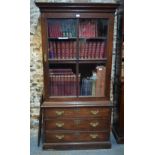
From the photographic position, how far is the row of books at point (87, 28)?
129 inches

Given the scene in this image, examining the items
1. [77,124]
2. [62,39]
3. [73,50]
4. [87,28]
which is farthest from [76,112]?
[87,28]

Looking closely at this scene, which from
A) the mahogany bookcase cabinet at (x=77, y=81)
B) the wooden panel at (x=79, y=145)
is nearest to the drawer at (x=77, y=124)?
the mahogany bookcase cabinet at (x=77, y=81)

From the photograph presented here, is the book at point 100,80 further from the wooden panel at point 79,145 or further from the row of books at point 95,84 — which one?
the wooden panel at point 79,145

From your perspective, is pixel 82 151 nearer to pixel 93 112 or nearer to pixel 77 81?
pixel 93 112

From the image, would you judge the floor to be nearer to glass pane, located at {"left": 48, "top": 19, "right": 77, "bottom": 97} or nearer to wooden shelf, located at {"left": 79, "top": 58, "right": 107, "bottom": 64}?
glass pane, located at {"left": 48, "top": 19, "right": 77, "bottom": 97}

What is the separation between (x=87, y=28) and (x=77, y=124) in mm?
1288

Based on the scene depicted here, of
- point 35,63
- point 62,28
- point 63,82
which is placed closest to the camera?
point 62,28

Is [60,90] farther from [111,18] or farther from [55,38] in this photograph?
[111,18]

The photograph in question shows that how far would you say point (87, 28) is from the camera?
3297 mm

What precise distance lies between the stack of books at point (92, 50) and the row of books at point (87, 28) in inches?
4.3

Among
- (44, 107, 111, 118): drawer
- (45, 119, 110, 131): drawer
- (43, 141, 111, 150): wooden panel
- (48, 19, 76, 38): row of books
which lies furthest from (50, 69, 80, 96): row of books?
(43, 141, 111, 150): wooden panel

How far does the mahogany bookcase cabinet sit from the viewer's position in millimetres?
3268
